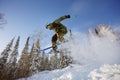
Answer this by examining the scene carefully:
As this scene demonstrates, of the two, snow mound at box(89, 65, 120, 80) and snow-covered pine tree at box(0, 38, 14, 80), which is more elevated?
snow-covered pine tree at box(0, 38, 14, 80)

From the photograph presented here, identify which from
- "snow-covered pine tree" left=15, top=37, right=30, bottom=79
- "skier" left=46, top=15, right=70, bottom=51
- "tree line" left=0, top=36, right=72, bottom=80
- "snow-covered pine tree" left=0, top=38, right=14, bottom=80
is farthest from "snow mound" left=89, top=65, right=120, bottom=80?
"snow-covered pine tree" left=15, top=37, right=30, bottom=79


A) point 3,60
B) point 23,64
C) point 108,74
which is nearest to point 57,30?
point 108,74

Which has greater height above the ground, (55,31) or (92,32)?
(92,32)

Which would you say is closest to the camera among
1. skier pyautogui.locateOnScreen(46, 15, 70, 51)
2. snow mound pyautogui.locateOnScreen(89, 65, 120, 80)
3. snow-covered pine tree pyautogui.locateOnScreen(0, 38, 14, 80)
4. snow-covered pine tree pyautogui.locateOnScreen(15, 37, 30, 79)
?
skier pyautogui.locateOnScreen(46, 15, 70, 51)

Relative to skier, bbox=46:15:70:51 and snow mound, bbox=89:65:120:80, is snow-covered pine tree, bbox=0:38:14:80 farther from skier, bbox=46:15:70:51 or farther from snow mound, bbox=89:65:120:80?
skier, bbox=46:15:70:51

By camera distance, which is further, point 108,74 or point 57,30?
point 108,74

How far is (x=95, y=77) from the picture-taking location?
14.2 m

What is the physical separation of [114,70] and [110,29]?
45.3 meters

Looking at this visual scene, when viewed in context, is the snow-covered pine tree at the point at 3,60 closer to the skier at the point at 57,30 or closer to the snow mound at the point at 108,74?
the snow mound at the point at 108,74

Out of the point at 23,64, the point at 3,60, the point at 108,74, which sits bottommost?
the point at 108,74

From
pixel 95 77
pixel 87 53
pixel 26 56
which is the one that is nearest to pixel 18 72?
pixel 26 56

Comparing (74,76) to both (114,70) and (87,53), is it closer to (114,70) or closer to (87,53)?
(114,70)

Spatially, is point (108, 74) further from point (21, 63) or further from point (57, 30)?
point (21, 63)

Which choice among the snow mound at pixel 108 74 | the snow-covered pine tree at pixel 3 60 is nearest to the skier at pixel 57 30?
the snow mound at pixel 108 74
